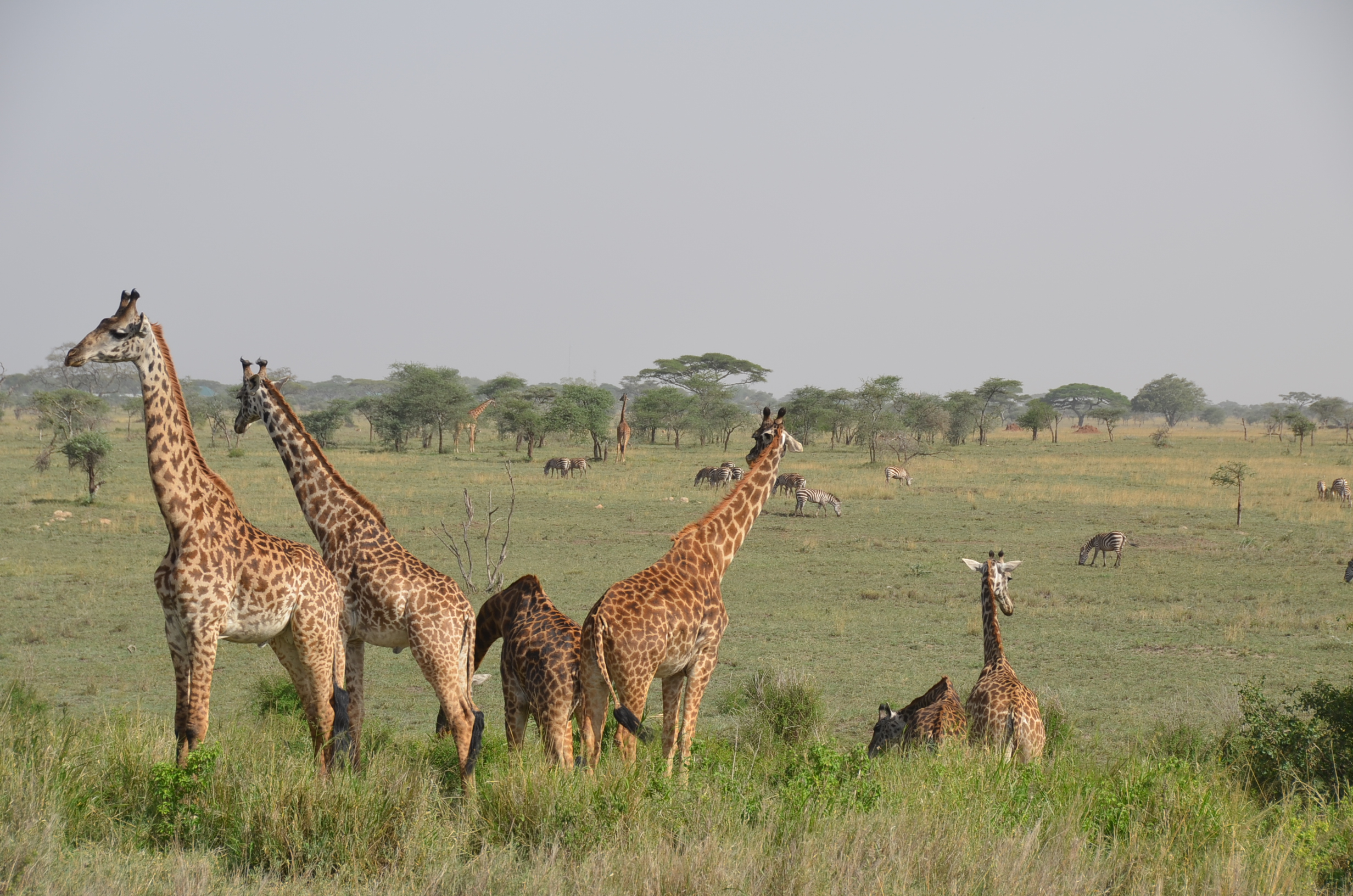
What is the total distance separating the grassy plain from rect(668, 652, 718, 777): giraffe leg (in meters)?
4.29

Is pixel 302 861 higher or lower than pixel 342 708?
lower

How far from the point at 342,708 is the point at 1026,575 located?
15559 mm

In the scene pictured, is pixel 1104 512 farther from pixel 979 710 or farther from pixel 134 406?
pixel 134 406

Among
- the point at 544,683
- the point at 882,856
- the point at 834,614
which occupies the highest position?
the point at 544,683

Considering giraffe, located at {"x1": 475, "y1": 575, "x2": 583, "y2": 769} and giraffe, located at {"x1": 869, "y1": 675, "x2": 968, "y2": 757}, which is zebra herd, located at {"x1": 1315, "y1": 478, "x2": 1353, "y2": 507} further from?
giraffe, located at {"x1": 475, "y1": 575, "x2": 583, "y2": 769}

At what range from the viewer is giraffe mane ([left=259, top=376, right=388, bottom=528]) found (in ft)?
18.8

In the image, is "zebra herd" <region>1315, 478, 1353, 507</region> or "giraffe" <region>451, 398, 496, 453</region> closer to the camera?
"zebra herd" <region>1315, 478, 1353, 507</region>

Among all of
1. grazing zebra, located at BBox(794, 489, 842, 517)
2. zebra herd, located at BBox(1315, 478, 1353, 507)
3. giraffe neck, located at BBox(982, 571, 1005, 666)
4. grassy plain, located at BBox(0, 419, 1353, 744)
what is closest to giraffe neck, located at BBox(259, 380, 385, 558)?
grassy plain, located at BBox(0, 419, 1353, 744)

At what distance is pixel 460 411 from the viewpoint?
160 ft

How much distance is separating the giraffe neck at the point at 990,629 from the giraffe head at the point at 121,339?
5907 mm

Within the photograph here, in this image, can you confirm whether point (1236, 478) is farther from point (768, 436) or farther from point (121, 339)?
point (121, 339)

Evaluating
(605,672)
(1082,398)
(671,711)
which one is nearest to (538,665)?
(605,672)

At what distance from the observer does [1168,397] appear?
97312 millimetres

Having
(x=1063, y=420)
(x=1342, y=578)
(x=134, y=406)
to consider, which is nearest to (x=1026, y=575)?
(x=1342, y=578)
